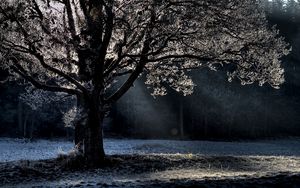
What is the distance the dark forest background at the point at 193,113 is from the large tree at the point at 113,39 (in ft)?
107

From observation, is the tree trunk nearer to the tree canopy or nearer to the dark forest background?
the tree canopy

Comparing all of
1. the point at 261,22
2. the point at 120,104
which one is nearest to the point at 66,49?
the point at 261,22

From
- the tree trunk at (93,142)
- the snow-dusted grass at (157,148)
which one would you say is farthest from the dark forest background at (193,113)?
the tree trunk at (93,142)

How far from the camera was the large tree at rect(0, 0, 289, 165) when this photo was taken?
55.7 feet

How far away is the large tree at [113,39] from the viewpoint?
16984mm

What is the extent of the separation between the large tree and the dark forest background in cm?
3252

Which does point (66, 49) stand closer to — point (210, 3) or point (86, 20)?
point (86, 20)

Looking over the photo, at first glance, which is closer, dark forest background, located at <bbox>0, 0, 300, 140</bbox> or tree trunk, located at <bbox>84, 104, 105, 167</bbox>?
tree trunk, located at <bbox>84, 104, 105, 167</bbox>

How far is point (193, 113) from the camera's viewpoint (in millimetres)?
56500

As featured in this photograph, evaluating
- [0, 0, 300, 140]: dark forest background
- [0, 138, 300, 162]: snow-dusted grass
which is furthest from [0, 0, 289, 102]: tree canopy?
[0, 0, 300, 140]: dark forest background

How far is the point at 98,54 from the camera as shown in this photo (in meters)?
18.4

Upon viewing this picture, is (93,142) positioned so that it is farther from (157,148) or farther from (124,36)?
(157,148)

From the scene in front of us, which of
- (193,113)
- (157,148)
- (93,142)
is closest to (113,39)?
(93,142)

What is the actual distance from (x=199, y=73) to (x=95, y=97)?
3727 centimetres
